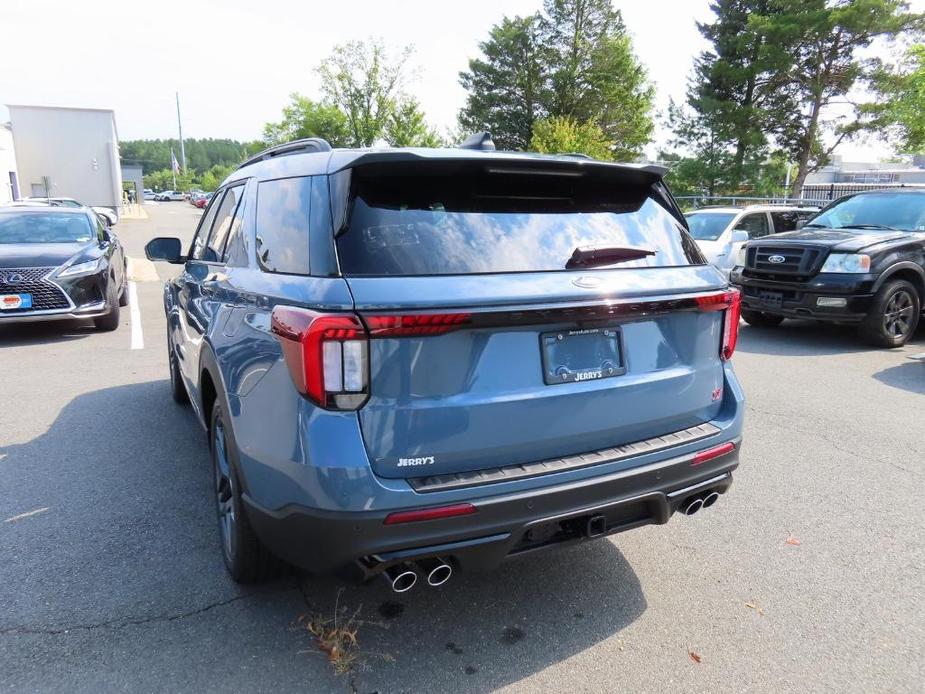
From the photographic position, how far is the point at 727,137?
32844mm

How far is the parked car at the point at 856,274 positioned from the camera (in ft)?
25.8

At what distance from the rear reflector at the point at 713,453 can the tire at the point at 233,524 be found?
1.79 meters

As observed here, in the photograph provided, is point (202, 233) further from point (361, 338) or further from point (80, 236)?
point (80, 236)

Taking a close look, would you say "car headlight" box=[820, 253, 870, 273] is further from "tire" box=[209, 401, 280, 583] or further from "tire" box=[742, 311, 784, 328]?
"tire" box=[209, 401, 280, 583]

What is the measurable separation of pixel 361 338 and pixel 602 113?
153ft

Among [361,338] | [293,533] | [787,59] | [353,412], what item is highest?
[787,59]

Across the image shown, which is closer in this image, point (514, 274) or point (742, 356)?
point (514, 274)

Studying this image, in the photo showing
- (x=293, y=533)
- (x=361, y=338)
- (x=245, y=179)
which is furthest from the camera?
(x=245, y=179)

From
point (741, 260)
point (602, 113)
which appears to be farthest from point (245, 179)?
point (602, 113)

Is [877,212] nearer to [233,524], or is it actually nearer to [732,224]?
[732,224]

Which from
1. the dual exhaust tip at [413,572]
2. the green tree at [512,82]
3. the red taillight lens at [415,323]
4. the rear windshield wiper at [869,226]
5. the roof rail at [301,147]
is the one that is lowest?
the dual exhaust tip at [413,572]

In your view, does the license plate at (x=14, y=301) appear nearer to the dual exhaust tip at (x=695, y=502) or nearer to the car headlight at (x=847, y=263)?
the dual exhaust tip at (x=695, y=502)

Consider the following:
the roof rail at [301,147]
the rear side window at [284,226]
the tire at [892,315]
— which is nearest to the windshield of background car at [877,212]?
the tire at [892,315]

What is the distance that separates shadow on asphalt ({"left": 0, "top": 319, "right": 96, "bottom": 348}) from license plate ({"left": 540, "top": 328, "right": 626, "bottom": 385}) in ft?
26.1
